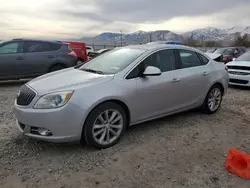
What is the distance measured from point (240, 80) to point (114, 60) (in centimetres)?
616

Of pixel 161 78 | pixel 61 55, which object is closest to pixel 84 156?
pixel 161 78

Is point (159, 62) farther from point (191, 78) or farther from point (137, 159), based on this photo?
point (137, 159)

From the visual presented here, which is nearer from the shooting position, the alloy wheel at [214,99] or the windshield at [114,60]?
the windshield at [114,60]

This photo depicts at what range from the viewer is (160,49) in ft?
15.3

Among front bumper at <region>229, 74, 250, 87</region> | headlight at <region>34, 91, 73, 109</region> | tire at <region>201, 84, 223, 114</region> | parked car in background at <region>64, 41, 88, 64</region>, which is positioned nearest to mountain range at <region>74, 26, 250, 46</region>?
parked car in background at <region>64, 41, 88, 64</region>

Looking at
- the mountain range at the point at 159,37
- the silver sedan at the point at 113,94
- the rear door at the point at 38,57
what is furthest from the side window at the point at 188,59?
the mountain range at the point at 159,37

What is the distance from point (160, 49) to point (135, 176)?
7.80ft

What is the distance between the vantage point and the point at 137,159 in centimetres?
353

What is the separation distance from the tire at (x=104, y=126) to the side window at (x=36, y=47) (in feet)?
19.7

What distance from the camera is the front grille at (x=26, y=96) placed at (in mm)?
3562

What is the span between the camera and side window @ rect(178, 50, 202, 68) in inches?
195

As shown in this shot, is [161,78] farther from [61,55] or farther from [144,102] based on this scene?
[61,55]

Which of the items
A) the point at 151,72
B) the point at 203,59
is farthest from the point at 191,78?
the point at 151,72

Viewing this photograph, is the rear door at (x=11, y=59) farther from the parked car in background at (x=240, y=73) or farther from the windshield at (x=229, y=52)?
the windshield at (x=229, y=52)
